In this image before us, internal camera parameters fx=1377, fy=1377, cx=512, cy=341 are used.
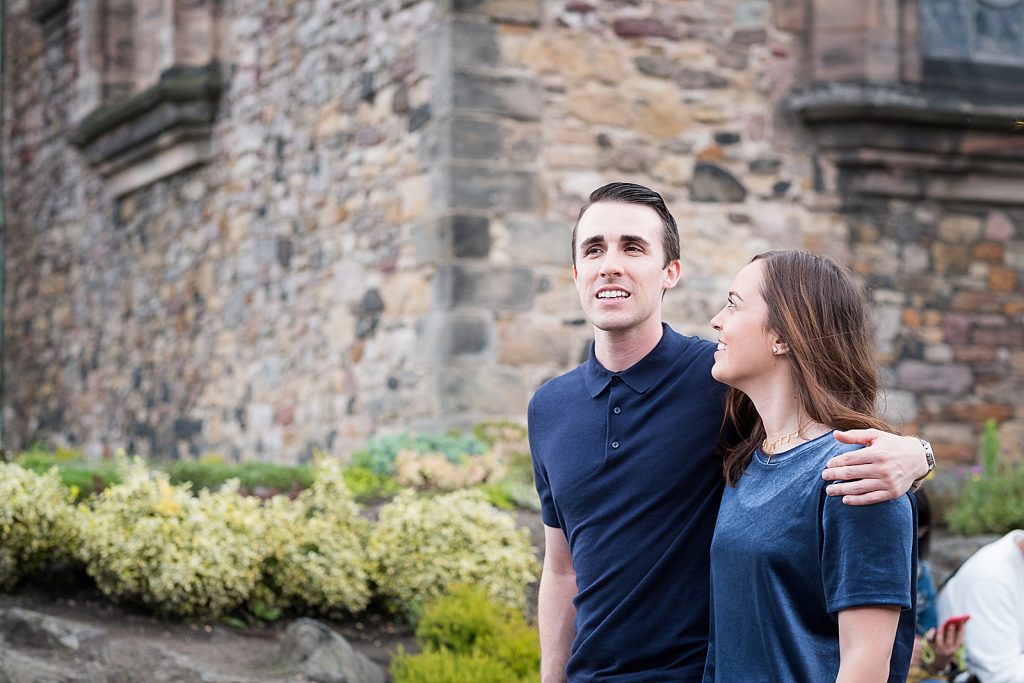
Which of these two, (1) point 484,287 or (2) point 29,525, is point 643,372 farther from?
(1) point 484,287

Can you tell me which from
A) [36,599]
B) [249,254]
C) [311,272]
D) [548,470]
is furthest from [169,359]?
[548,470]

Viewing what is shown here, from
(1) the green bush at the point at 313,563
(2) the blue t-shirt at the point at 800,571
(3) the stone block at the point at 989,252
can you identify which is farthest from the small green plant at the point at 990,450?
(2) the blue t-shirt at the point at 800,571

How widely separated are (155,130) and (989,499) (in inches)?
280

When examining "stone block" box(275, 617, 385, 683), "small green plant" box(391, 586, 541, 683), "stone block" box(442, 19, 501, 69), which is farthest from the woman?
"stone block" box(442, 19, 501, 69)

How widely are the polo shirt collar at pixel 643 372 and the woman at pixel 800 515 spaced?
238 millimetres

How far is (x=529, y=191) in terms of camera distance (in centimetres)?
806

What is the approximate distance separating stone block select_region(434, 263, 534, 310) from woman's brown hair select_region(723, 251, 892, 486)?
5261 millimetres


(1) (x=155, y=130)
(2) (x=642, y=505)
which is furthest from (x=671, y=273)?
(1) (x=155, y=130)

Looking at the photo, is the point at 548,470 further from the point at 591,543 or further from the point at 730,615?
the point at 730,615

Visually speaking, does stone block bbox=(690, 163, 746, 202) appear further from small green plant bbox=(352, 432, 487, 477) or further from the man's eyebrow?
the man's eyebrow

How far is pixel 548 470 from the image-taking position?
3.04 metres

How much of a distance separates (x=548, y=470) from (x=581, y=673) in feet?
1.47

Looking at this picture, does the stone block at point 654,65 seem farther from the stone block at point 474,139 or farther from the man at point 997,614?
the man at point 997,614

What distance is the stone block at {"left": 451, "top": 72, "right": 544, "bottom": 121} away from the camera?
797cm
